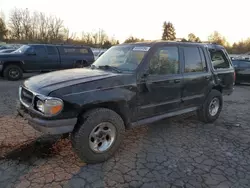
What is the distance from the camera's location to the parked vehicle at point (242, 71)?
1254 centimetres

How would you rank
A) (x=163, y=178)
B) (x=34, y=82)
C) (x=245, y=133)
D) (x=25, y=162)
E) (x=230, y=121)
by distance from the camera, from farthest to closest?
(x=230, y=121)
(x=245, y=133)
(x=34, y=82)
(x=25, y=162)
(x=163, y=178)

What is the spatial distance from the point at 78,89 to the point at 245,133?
3794mm

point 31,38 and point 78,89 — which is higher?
point 31,38

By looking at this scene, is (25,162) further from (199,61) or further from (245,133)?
(245,133)

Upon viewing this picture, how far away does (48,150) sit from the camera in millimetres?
3910

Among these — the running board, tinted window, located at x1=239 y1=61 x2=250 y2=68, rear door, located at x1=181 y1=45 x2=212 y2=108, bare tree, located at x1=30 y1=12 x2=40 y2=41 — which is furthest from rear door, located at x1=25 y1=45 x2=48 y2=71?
bare tree, located at x1=30 y1=12 x2=40 y2=41

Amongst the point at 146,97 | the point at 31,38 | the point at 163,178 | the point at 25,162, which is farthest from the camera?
the point at 31,38

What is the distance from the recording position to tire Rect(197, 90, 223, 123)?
17.9 ft

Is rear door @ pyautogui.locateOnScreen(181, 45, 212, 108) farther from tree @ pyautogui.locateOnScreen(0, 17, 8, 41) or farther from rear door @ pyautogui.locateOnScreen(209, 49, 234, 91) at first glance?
tree @ pyautogui.locateOnScreen(0, 17, 8, 41)

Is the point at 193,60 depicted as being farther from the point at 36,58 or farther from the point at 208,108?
the point at 36,58

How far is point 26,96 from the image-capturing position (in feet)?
12.1

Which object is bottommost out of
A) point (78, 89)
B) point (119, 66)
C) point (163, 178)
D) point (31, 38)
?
point (163, 178)

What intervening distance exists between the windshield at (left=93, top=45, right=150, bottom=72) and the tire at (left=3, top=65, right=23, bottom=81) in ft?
27.0

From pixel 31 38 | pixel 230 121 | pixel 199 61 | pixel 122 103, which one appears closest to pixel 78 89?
pixel 122 103
